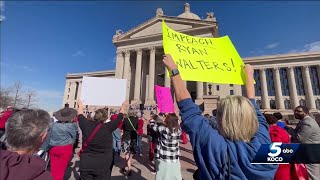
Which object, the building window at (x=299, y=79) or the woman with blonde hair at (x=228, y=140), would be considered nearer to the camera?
the woman with blonde hair at (x=228, y=140)

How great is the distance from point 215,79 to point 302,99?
61.9 metres

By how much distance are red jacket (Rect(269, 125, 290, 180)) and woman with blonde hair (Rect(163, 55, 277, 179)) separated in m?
2.41

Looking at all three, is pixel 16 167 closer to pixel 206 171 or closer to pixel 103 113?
pixel 206 171

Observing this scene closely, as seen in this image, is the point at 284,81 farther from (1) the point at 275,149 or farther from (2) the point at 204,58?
(1) the point at 275,149

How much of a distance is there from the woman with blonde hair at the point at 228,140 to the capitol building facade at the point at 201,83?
83.7ft

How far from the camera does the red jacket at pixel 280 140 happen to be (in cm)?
343

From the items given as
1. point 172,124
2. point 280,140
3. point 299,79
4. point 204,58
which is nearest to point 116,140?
point 172,124

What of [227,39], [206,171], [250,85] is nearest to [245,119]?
[206,171]

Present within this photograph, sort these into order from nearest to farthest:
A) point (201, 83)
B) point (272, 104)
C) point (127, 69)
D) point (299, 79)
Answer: point (201, 83) → point (127, 69) → point (299, 79) → point (272, 104)

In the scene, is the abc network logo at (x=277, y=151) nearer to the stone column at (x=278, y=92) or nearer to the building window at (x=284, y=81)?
the stone column at (x=278, y=92)

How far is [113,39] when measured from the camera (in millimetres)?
39281

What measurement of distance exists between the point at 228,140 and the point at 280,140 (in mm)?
3118

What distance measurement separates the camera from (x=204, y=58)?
2.69 m

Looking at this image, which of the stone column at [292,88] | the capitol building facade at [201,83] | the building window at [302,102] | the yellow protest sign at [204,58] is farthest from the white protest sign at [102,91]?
the building window at [302,102]
